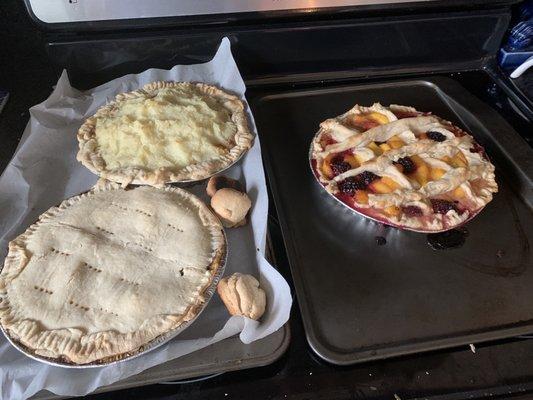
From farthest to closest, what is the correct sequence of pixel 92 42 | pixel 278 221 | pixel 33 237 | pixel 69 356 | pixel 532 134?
pixel 532 134
pixel 92 42
pixel 278 221
pixel 33 237
pixel 69 356

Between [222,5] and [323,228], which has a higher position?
[222,5]

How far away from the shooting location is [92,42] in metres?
1.25

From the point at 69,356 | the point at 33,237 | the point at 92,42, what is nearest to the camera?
the point at 69,356

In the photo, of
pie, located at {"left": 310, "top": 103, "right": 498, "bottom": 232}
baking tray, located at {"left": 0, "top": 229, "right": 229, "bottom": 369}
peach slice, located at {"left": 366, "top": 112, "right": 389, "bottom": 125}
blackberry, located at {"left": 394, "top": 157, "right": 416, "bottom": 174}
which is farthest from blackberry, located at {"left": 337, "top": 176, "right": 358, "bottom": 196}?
baking tray, located at {"left": 0, "top": 229, "right": 229, "bottom": 369}

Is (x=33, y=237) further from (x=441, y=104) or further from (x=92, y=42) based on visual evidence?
(x=441, y=104)

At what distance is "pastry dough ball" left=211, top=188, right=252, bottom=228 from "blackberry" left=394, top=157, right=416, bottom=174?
17.2 inches

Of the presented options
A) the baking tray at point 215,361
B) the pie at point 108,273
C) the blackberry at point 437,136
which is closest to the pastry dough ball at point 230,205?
the pie at point 108,273

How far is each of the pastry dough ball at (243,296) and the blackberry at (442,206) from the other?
50cm

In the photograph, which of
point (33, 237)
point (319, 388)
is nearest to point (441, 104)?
point (319, 388)

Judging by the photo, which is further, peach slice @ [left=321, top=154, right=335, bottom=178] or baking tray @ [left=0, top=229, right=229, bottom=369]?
peach slice @ [left=321, top=154, right=335, bottom=178]

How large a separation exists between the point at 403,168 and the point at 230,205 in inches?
19.2

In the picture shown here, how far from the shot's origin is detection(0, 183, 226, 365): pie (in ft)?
2.83

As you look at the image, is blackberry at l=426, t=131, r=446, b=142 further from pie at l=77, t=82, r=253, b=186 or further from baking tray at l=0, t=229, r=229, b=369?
baking tray at l=0, t=229, r=229, b=369

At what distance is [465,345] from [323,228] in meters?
0.43
